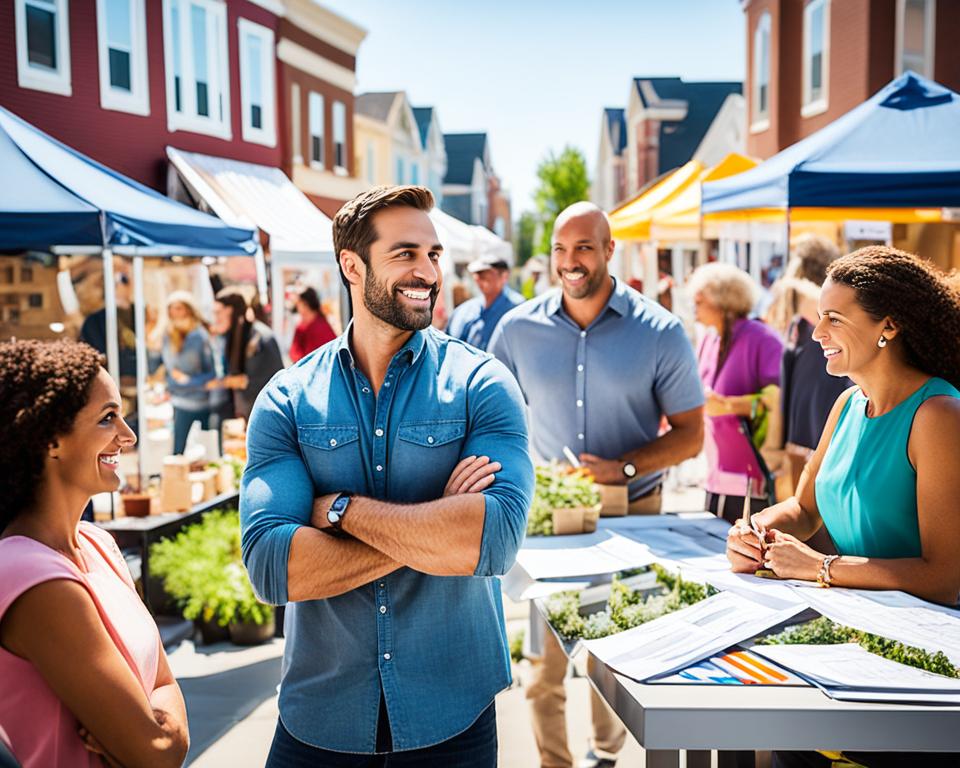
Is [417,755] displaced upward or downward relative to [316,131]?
downward

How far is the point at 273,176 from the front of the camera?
20.7m

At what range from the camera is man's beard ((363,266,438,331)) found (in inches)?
93.4

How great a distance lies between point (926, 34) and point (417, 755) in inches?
675

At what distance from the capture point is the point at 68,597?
71.2 inches

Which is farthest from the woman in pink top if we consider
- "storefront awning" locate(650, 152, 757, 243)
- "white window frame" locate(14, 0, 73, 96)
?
"white window frame" locate(14, 0, 73, 96)

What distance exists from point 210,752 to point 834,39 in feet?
56.6

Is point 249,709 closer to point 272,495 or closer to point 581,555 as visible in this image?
point 581,555

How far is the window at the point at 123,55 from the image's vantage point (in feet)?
48.9

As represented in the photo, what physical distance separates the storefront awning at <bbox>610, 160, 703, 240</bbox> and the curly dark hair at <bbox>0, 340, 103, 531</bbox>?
10547 millimetres

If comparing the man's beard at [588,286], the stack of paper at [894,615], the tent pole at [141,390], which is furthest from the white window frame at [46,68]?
the stack of paper at [894,615]

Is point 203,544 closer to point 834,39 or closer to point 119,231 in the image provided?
point 119,231

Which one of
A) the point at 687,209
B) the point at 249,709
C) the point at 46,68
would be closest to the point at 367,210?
the point at 249,709

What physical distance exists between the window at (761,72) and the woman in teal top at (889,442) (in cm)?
2005

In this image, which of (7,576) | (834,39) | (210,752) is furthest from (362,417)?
(834,39)
